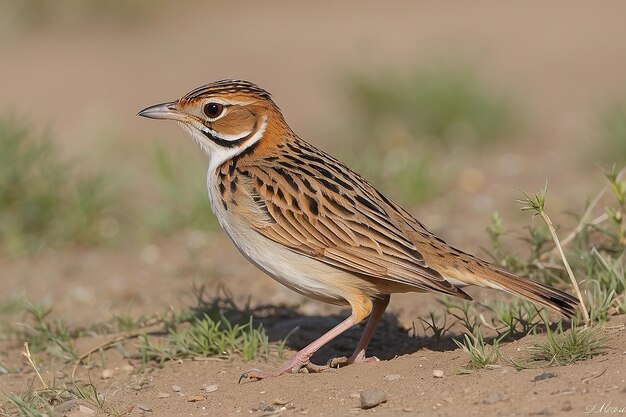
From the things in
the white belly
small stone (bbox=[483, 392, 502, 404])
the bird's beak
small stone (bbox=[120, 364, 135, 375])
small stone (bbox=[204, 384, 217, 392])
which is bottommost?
small stone (bbox=[120, 364, 135, 375])

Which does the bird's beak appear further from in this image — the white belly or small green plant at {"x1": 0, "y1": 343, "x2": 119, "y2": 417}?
small green plant at {"x1": 0, "y1": 343, "x2": 119, "y2": 417}

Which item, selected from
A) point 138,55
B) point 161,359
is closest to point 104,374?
point 161,359

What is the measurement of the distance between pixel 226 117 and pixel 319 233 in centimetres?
114

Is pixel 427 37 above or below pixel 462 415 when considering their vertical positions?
above

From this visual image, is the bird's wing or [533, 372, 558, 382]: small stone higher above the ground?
the bird's wing

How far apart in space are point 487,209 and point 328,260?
420 centimetres

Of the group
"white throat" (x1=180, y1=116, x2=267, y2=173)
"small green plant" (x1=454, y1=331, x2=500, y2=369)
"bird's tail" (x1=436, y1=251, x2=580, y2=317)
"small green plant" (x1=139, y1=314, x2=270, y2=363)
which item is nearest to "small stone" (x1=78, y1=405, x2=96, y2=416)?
"small green plant" (x1=139, y1=314, x2=270, y2=363)

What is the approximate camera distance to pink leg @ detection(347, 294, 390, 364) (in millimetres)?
7022

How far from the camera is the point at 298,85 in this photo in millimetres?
17734

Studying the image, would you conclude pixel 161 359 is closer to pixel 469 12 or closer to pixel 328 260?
pixel 328 260

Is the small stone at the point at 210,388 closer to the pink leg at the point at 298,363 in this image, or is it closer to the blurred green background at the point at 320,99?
the pink leg at the point at 298,363

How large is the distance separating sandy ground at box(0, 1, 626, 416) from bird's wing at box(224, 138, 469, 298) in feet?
1.94

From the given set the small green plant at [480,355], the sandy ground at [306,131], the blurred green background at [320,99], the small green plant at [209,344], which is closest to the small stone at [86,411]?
the sandy ground at [306,131]

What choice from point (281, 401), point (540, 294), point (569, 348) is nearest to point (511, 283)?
point (540, 294)
